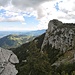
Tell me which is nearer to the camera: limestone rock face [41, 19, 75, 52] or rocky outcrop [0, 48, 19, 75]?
rocky outcrop [0, 48, 19, 75]

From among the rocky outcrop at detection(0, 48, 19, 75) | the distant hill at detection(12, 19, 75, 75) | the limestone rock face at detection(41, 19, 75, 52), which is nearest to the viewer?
the rocky outcrop at detection(0, 48, 19, 75)

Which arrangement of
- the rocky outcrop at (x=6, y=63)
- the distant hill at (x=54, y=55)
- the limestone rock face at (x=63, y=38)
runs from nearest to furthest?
the rocky outcrop at (x=6, y=63) → the distant hill at (x=54, y=55) → the limestone rock face at (x=63, y=38)

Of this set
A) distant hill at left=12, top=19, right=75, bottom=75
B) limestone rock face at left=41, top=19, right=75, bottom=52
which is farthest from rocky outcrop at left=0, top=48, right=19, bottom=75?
limestone rock face at left=41, top=19, right=75, bottom=52

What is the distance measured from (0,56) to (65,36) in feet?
344

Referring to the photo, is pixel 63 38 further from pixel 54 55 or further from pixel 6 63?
pixel 6 63

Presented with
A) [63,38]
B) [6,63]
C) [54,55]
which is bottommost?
[54,55]

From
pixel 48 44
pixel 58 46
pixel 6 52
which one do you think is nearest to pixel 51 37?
pixel 48 44

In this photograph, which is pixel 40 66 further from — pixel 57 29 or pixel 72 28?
pixel 57 29

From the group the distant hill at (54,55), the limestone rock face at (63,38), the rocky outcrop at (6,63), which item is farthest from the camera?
the limestone rock face at (63,38)

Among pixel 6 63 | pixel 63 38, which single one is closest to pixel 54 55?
pixel 63 38

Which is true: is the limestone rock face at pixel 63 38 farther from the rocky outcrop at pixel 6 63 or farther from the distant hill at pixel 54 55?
the rocky outcrop at pixel 6 63

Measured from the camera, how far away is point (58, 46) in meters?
138

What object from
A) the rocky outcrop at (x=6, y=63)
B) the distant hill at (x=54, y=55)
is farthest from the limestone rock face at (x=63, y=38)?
the rocky outcrop at (x=6, y=63)

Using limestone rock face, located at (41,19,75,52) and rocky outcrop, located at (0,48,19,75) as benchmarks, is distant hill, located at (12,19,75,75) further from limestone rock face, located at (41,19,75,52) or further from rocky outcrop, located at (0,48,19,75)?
rocky outcrop, located at (0,48,19,75)
